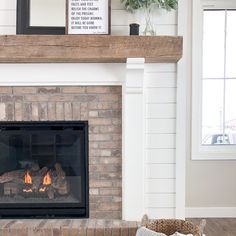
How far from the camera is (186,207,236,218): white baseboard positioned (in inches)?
138

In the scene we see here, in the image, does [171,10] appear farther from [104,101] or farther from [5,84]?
[5,84]

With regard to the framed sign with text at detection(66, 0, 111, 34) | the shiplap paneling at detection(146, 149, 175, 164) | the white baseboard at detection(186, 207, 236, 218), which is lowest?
the white baseboard at detection(186, 207, 236, 218)

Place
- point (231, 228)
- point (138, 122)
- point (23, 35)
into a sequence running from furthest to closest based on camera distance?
point (231, 228), point (138, 122), point (23, 35)

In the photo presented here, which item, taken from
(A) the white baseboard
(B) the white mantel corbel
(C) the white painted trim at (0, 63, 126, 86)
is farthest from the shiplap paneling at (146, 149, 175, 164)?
(A) the white baseboard

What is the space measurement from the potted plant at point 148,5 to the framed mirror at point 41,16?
45 cm

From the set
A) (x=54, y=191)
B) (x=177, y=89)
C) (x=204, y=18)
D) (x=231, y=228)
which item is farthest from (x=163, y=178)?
(x=204, y=18)

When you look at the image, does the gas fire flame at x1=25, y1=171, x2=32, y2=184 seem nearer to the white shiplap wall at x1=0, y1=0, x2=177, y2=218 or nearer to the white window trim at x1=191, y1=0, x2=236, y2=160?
the white shiplap wall at x1=0, y1=0, x2=177, y2=218

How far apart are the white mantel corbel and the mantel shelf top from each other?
0.27 meters

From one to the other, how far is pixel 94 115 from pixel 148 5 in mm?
840

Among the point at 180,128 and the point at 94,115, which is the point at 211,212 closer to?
the point at 180,128

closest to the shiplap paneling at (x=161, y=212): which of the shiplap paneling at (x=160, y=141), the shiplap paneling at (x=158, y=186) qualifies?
the shiplap paneling at (x=158, y=186)

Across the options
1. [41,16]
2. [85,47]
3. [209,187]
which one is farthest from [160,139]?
[209,187]

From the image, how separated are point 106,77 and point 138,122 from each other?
39 centimetres

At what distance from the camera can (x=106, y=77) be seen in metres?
2.43
